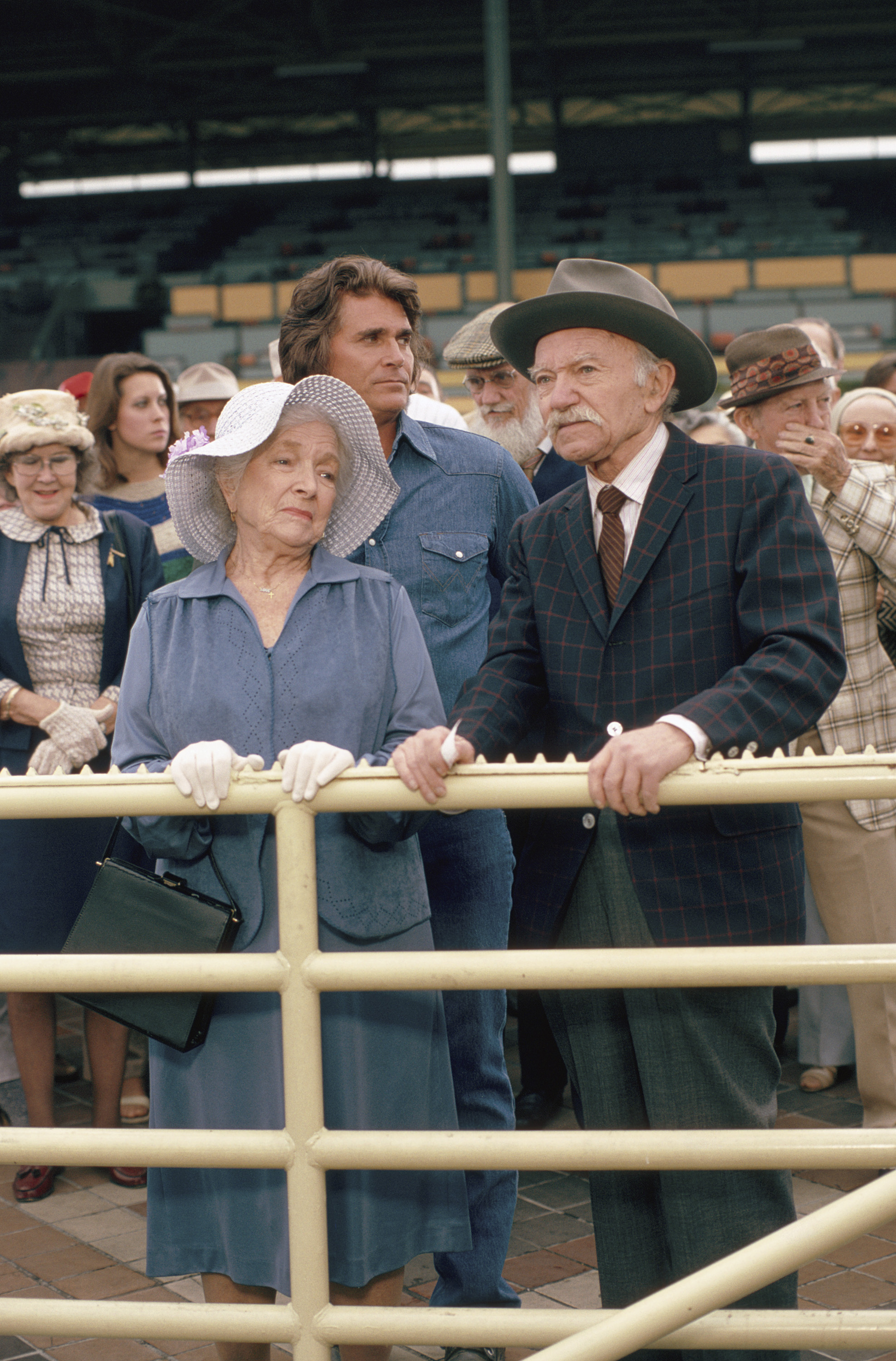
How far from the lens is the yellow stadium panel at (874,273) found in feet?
67.6

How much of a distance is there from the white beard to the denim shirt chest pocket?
1.55 meters

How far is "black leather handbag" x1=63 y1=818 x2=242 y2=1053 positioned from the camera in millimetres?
2014

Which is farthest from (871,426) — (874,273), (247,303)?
(874,273)

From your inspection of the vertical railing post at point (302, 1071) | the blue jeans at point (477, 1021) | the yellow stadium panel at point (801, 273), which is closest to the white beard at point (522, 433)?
the blue jeans at point (477, 1021)

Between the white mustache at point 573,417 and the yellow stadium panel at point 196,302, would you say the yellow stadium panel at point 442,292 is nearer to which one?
the yellow stadium panel at point 196,302

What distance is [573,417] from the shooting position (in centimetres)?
215

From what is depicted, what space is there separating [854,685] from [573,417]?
5.39ft

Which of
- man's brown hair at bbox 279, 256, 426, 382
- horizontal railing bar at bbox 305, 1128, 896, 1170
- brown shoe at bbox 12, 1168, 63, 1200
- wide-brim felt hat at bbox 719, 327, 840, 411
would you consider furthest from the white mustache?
brown shoe at bbox 12, 1168, 63, 1200

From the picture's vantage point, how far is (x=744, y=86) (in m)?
28.0

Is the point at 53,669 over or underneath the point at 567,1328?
over

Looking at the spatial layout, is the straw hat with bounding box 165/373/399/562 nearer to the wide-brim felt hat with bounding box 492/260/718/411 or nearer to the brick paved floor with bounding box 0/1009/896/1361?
the wide-brim felt hat with bounding box 492/260/718/411

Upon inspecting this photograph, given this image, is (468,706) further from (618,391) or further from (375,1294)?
(375,1294)

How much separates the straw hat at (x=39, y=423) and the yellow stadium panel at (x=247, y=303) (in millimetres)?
17204

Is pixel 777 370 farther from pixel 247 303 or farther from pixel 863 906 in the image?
pixel 247 303
